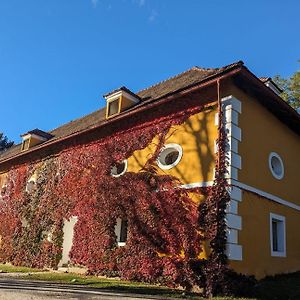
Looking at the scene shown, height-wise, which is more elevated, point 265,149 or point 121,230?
point 265,149

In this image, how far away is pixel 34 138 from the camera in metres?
21.1

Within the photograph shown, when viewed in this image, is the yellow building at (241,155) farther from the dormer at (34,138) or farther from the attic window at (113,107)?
the dormer at (34,138)

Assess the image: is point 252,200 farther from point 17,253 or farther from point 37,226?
point 17,253

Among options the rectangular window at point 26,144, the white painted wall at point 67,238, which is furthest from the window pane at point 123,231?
the rectangular window at point 26,144

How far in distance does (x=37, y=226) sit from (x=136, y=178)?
247 inches

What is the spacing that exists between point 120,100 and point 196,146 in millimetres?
4567

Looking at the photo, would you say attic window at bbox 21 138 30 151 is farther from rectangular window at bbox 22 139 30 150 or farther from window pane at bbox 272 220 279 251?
window pane at bbox 272 220 279 251

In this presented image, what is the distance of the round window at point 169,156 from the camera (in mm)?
13148

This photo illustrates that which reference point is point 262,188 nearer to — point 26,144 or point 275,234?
point 275,234

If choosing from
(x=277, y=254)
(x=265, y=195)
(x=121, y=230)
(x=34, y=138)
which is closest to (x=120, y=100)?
(x=121, y=230)

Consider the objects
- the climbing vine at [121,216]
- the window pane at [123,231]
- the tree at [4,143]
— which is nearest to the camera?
the climbing vine at [121,216]

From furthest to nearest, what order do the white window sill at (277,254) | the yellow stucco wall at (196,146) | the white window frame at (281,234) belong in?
1. the white window frame at (281,234)
2. the white window sill at (277,254)
3. the yellow stucco wall at (196,146)

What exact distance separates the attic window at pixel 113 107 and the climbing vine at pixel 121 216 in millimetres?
1074

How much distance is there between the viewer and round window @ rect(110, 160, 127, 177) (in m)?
14.8
